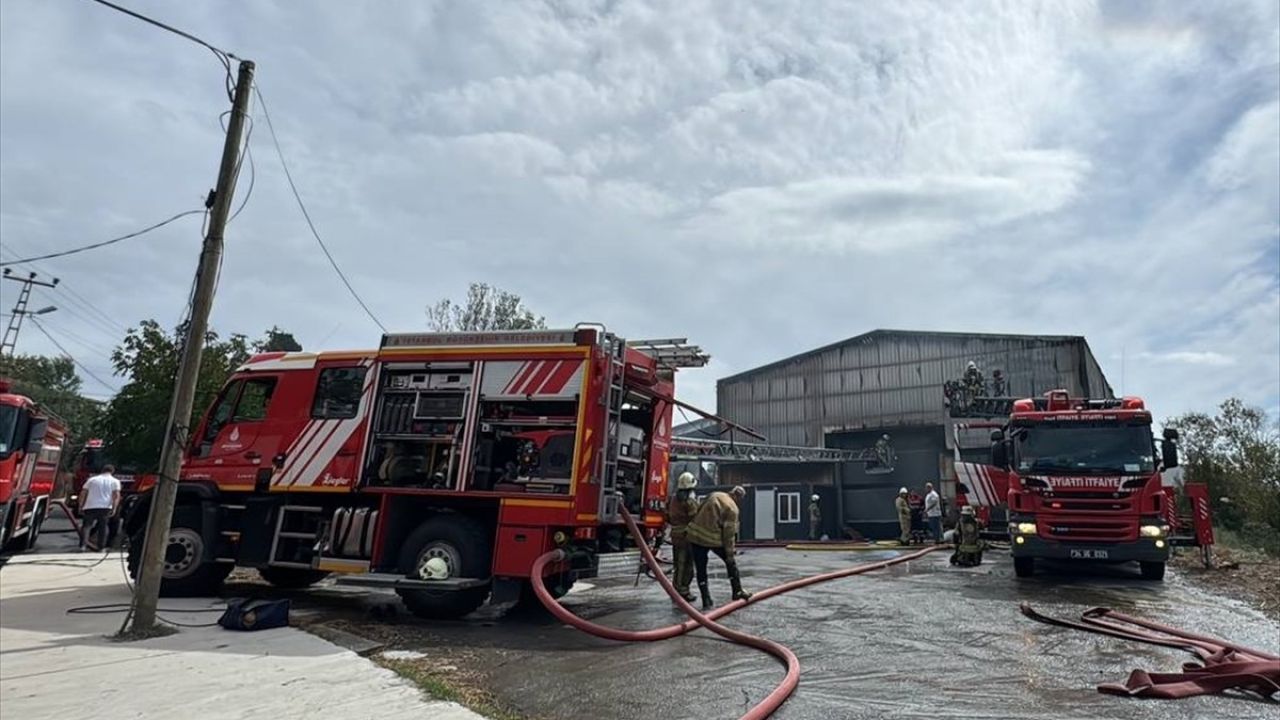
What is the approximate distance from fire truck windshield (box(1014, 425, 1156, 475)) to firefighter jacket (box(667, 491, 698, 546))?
5.72 meters

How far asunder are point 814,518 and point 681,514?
813 inches

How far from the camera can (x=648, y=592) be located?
10211 millimetres

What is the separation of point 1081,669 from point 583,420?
4781 mm

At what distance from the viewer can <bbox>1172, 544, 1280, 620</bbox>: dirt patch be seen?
10398 mm

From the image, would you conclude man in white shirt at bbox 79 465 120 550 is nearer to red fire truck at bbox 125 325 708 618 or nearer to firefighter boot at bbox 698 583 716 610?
red fire truck at bbox 125 325 708 618

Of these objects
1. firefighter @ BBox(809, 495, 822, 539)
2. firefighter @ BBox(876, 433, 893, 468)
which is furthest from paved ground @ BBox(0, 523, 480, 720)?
firefighter @ BBox(876, 433, 893, 468)

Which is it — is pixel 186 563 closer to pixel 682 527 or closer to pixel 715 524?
pixel 682 527

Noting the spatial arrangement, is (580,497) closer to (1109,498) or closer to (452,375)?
(452,375)

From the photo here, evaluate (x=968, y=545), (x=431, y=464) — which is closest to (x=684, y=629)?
(x=431, y=464)

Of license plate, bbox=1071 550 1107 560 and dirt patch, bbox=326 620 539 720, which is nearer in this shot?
dirt patch, bbox=326 620 539 720

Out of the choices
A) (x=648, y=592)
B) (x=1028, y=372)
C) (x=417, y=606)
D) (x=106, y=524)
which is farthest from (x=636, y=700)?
(x=1028, y=372)

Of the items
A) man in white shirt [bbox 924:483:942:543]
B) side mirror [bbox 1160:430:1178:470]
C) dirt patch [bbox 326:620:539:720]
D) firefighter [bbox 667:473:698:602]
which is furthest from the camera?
man in white shirt [bbox 924:483:942:543]

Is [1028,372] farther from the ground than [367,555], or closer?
farther from the ground

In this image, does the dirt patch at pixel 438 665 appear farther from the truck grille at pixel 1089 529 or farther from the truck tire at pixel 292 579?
the truck grille at pixel 1089 529
